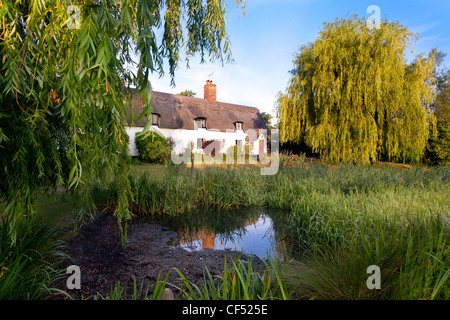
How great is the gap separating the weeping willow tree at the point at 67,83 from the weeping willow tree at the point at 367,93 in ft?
32.2

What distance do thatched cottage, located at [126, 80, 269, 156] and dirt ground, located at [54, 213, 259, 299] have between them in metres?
13.6

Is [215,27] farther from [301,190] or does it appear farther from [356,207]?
[301,190]

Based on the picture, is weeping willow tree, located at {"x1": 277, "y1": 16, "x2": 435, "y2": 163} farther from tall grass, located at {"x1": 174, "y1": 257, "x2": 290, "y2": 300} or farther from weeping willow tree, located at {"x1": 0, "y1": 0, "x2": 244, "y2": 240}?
tall grass, located at {"x1": 174, "y1": 257, "x2": 290, "y2": 300}

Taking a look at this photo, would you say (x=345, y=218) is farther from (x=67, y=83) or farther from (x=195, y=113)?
(x=195, y=113)

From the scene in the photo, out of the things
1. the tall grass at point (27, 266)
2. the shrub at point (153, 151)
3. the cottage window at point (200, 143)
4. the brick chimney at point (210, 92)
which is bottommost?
the tall grass at point (27, 266)

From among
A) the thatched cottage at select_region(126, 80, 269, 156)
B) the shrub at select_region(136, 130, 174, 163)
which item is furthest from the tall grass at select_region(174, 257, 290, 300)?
the thatched cottage at select_region(126, 80, 269, 156)

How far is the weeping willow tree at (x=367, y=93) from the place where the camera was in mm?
11336

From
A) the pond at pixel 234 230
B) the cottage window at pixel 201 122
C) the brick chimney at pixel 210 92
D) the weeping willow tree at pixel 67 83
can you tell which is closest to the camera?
the weeping willow tree at pixel 67 83

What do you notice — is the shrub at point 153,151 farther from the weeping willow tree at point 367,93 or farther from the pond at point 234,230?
the pond at point 234,230

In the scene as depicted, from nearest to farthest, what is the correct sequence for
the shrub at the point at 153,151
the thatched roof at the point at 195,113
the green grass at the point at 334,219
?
the green grass at the point at 334,219
the shrub at the point at 153,151
the thatched roof at the point at 195,113

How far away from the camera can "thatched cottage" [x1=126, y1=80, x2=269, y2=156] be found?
20.0 meters

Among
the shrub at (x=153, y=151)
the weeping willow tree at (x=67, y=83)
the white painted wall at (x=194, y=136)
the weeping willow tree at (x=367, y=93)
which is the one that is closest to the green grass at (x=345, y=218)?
the weeping willow tree at (x=67, y=83)
